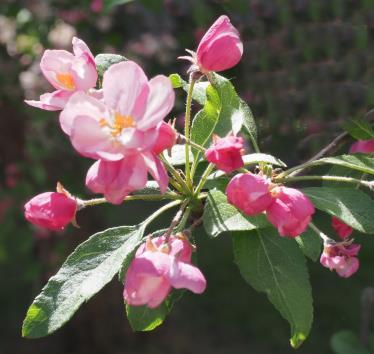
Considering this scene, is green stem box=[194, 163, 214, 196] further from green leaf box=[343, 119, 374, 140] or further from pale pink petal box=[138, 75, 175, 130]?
green leaf box=[343, 119, 374, 140]

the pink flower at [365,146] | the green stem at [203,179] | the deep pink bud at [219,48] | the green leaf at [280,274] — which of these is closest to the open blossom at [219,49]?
the deep pink bud at [219,48]

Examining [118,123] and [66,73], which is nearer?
[118,123]

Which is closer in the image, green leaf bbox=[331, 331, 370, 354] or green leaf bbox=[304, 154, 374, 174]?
green leaf bbox=[304, 154, 374, 174]

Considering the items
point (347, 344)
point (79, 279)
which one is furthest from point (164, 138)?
point (347, 344)

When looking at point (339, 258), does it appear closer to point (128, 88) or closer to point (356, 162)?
point (356, 162)

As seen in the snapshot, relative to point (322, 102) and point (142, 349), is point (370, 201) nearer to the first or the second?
point (322, 102)

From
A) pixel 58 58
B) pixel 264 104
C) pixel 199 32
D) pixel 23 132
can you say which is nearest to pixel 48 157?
pixel 23 132

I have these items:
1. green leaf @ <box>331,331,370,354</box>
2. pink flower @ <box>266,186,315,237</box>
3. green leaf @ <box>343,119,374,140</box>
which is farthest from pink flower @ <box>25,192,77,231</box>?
green leaf @ <box>331,331,370,354</box>
